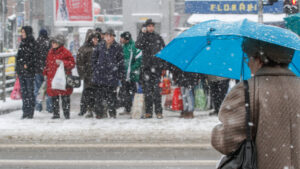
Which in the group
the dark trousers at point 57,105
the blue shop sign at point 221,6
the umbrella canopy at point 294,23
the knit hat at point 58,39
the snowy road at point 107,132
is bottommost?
the snowy road at point 107,132

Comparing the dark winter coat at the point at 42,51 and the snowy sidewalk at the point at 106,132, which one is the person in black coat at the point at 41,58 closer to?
the dark winter coat at the point at 42,51

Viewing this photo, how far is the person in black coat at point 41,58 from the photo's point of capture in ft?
34.0

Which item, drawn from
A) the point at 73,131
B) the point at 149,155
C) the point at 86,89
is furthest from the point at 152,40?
the point at 149,155

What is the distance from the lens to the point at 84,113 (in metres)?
10.9

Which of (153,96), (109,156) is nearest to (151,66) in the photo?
(153,96)

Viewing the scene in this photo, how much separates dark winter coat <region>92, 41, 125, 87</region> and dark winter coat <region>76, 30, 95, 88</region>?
1.34 ft

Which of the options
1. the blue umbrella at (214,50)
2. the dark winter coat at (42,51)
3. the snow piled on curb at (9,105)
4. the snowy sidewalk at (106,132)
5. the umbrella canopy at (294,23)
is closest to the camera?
the blue umbrella at (214,50)

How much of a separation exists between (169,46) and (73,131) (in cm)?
467

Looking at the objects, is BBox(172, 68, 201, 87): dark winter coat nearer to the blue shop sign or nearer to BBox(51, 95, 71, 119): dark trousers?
BBox(51, 95, 71, 119): dark trousers

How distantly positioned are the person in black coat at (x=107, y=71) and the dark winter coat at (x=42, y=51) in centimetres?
113

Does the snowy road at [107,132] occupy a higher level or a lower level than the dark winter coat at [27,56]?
lower

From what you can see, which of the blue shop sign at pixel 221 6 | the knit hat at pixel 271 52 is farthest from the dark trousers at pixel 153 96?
the blue shop sign at pixel 221 6

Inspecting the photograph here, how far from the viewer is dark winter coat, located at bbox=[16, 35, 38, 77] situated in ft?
32.9

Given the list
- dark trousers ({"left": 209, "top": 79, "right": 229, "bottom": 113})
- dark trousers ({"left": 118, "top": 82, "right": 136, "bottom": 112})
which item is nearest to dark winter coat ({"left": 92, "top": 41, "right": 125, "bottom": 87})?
dark trousers ({"left": 118, "top": 82, "right": 136, "bottom": 112})
